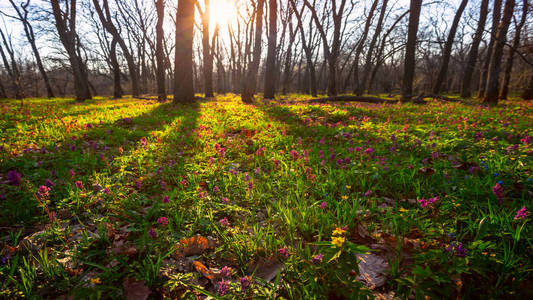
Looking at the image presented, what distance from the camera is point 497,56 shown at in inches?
354

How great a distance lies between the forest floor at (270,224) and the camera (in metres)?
1.24

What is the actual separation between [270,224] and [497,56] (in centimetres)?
1280

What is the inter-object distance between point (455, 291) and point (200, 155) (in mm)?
3242

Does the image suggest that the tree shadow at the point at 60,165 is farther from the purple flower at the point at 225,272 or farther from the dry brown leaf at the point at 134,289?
the purple flower at the point at 225,272

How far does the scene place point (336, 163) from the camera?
297 cm

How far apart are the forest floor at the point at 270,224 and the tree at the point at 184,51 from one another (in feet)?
23.2

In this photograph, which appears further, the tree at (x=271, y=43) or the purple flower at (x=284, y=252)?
the tree at (x=271, y=43)

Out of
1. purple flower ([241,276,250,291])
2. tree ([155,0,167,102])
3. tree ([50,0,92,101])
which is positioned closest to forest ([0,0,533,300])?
purple flower ([241,276,250,291])

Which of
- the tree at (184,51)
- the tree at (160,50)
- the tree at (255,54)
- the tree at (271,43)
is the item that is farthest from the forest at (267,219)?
the tree at (271,43)

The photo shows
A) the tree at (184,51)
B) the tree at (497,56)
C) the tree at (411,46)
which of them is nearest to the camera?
the tree at (497,56)

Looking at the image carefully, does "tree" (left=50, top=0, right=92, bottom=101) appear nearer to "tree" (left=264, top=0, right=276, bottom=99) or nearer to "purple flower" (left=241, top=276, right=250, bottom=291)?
"tree" (left=264, top=0, right=276, bottom=99)

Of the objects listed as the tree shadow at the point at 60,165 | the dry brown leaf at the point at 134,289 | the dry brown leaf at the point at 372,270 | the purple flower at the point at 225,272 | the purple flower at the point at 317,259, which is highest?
the tree shadow at the point at 60,165

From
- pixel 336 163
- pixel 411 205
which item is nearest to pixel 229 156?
pixel 336 163

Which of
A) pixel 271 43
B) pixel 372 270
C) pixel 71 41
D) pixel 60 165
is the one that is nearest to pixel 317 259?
pixel 372 270
